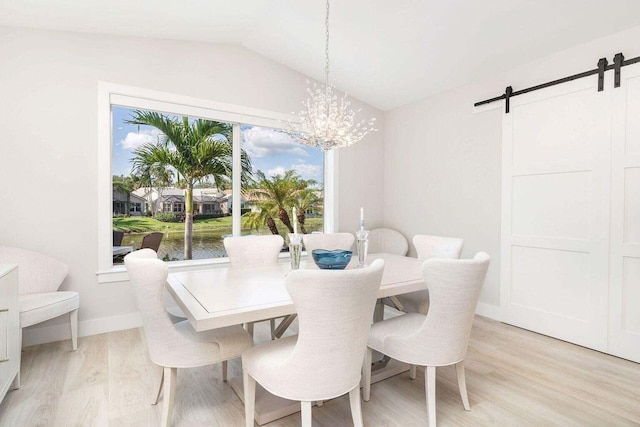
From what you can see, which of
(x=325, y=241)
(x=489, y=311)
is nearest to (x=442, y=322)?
(x=325, y=241)

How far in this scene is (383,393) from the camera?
2.11 meters

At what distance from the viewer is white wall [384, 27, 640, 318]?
10.1ft

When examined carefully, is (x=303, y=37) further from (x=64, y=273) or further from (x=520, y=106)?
(x=64, y=273)

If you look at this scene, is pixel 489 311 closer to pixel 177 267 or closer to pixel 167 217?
pixel 177 267

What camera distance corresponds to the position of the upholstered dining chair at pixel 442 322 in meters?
1.60

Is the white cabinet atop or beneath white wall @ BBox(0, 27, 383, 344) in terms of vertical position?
beneath

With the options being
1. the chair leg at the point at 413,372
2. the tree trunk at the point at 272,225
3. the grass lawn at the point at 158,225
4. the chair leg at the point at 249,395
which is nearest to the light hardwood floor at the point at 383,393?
the chair leg at the point at 413,372

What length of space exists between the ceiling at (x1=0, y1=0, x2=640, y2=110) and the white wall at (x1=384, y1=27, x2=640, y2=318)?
137mm

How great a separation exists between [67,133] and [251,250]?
1.93 m

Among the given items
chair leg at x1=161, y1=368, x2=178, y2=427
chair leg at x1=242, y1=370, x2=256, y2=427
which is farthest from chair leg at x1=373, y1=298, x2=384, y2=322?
chair leg at x1=161, y1=368, x2=178, y2=427

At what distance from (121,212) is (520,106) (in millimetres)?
3990

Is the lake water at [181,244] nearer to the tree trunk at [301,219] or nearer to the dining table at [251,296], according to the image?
the tree trunk at [301,219]

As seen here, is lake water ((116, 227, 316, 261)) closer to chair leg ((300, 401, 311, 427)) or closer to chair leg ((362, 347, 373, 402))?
chair leg ((362, 347, 373, 402))

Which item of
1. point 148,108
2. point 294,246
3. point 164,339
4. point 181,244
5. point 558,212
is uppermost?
point 148,108
